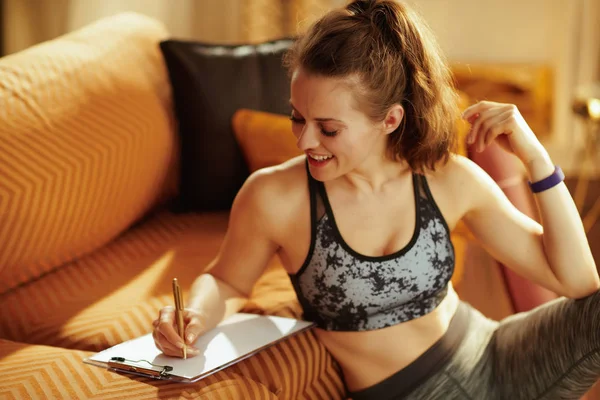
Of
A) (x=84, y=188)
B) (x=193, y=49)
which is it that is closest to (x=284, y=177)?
(x=84, y=188)

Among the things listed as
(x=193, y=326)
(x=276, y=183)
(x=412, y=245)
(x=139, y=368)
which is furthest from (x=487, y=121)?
(x=139, y=368)

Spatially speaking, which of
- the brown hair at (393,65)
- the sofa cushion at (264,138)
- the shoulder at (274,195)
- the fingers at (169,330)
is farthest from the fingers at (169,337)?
the sofa cushion at (264,138)

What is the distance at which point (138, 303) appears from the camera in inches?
64.1

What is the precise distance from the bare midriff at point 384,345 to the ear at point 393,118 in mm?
371

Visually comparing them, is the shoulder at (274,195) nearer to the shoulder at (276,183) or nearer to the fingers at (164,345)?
the shoulder at (276,183)

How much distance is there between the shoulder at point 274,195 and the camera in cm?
135

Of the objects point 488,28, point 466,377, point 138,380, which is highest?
point 488,28

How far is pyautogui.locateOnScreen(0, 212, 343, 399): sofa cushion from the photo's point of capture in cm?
138

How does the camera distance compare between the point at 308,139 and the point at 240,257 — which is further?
the point at 240,257

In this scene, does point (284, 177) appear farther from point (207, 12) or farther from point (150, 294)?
point (207, 12)

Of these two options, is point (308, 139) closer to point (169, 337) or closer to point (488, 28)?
point (169, 337)

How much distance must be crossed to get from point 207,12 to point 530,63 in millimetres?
1630

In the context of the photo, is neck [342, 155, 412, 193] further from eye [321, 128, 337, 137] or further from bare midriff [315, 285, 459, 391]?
bare midriff [315, 285, 459, 391]

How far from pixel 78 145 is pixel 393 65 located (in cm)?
87
